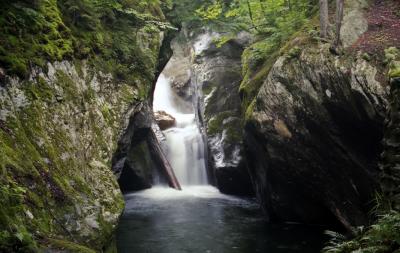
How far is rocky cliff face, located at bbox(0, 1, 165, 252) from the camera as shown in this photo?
22.0 ft

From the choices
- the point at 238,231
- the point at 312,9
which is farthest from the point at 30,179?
the point at 312,9

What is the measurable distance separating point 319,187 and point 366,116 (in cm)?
418

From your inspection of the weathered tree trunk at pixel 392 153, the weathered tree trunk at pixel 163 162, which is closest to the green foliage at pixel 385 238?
the weathered tree trunk at pixel 392 153

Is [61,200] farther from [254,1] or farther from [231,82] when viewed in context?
[231,82]

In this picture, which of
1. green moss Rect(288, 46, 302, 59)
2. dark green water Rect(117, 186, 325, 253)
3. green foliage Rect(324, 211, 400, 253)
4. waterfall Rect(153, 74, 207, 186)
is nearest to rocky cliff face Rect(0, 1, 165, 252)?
dark green water Rect(117, 186, 325, 253)

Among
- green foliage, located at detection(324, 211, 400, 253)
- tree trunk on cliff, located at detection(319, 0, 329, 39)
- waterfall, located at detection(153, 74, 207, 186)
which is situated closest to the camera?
green foliage, located at detection(324, 211, 400, 253)

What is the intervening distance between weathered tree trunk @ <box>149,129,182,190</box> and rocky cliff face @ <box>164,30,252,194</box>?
231 centimetres

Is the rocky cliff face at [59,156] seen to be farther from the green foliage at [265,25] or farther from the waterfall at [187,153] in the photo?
the waterfall at [187,153]

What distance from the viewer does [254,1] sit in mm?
19219

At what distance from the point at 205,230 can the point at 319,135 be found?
18.7ft

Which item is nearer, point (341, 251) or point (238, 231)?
point (341, 251)

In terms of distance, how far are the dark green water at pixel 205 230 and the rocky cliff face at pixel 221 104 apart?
1.60 meters

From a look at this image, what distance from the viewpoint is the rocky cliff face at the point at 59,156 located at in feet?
22.0

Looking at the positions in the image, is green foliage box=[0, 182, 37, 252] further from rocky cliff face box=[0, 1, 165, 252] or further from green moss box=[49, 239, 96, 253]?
green moss box=[49, 239, 96, 253]
